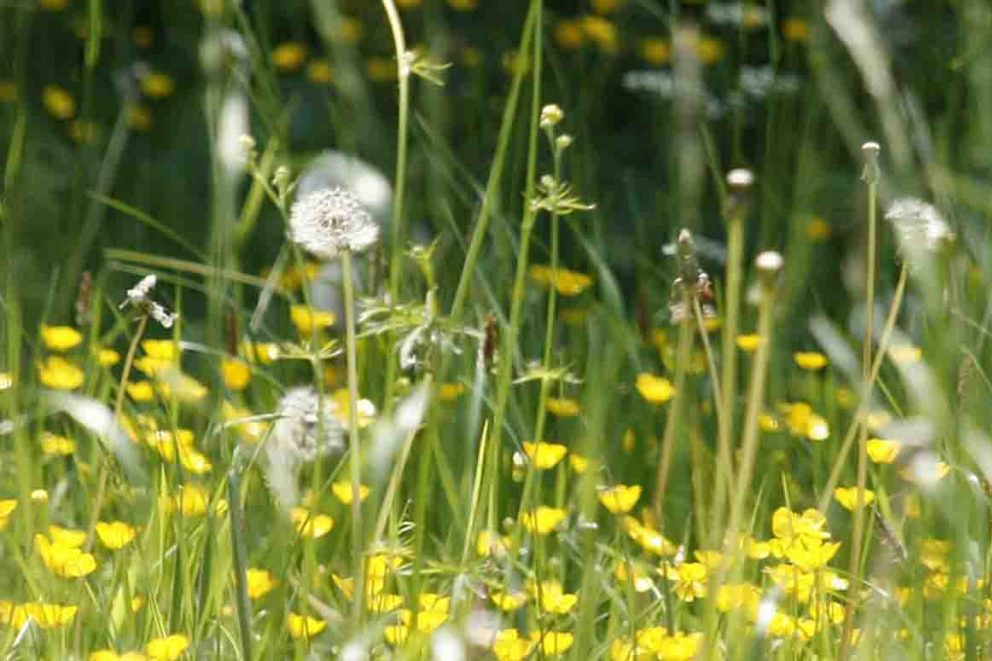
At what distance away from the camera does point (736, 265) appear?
4.20ft

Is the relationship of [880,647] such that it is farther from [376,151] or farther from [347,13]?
[347,13]

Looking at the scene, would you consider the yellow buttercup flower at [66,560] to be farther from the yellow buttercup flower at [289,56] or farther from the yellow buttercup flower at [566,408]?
the yellow buttercup flower at [289,56]

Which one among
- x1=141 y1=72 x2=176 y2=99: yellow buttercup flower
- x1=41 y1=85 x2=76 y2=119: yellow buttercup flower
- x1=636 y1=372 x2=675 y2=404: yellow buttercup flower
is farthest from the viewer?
x1=141 y1=72 x2=176 y2=99: yellow buttercup flower

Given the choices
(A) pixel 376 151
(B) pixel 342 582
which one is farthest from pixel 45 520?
(A) pixel 376 151

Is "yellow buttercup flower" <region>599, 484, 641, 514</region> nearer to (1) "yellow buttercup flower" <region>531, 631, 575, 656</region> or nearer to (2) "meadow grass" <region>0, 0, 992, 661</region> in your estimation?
(2) "meadow grass" <region>0, 0, 992, 661</region>

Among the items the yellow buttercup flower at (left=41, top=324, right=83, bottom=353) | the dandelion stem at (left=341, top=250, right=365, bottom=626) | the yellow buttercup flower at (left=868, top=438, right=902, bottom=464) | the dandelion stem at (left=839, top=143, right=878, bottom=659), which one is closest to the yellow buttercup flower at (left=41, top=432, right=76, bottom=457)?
the yellow buttercup flower at (left=41, top=324, right=83, bottom=353)

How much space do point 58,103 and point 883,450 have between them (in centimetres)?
217

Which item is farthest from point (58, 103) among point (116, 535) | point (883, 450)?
point (883, 450)

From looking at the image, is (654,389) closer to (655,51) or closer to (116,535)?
(116,535)

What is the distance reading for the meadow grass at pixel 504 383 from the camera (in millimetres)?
1566

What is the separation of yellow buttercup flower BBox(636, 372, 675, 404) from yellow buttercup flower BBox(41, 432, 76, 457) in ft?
2.03

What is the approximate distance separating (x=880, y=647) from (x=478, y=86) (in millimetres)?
1908

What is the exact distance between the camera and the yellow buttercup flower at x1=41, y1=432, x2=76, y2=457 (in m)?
2.11

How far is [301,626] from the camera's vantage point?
1588 millimetres
